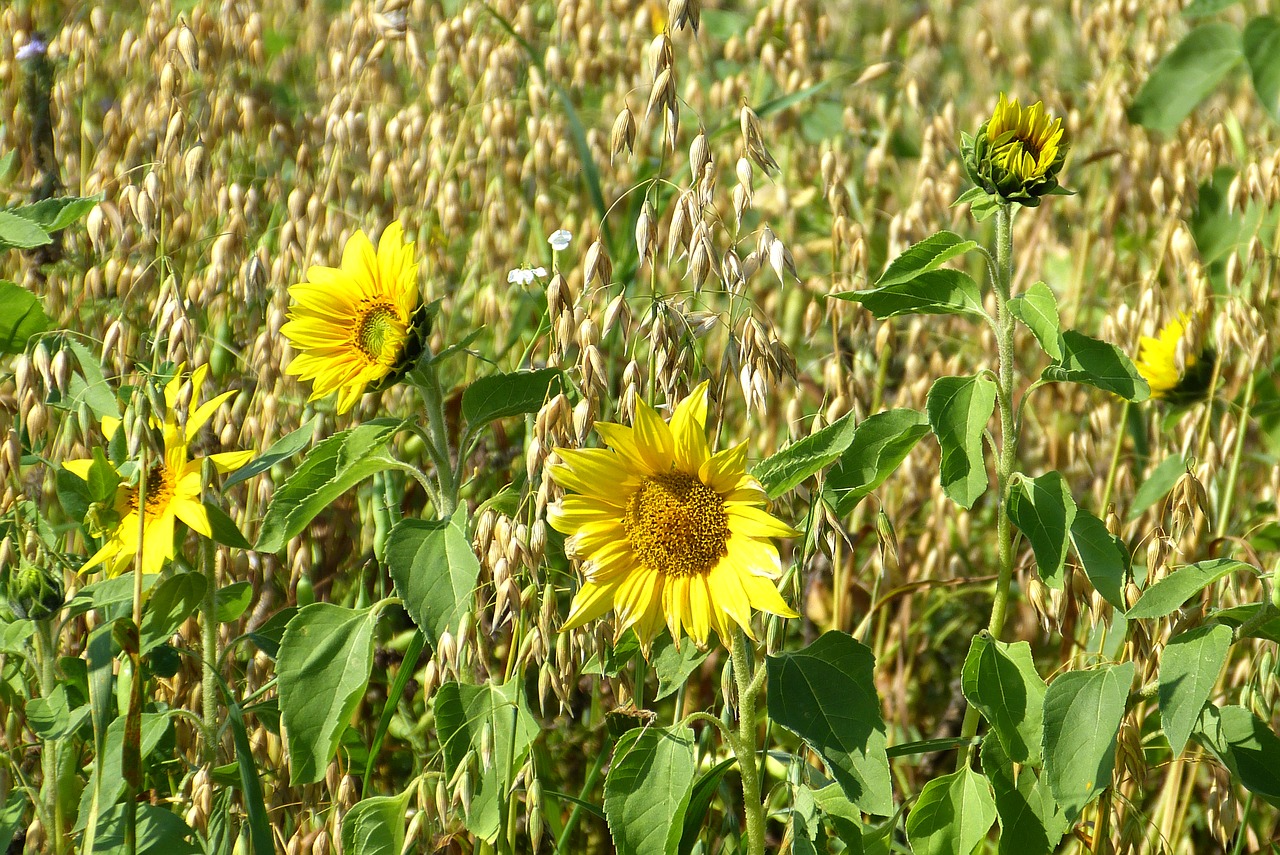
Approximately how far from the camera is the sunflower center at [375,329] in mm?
1363

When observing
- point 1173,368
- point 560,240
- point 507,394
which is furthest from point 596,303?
point 1173,368

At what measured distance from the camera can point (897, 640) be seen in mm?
2082

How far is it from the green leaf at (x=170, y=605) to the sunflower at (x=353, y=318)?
0.91 ft

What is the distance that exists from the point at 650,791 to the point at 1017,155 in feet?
2.42

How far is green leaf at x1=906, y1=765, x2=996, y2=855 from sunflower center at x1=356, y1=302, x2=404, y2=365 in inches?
29.8

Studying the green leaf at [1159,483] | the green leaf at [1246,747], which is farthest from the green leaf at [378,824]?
the green leaf at [1159,483]

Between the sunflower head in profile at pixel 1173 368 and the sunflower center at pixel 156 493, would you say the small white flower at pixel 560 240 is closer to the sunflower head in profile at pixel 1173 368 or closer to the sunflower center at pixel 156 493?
the sunflower center at pixel 156 493

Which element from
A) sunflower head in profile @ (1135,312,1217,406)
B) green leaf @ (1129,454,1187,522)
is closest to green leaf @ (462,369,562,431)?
green leaf @ (1129,454,1187,522)

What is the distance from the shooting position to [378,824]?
1293mm

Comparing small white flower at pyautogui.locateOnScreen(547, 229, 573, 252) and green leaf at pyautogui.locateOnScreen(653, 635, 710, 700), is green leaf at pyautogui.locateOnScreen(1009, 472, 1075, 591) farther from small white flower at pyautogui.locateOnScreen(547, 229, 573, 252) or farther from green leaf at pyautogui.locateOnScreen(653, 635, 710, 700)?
small white flower at pyautogui.locateOnScreen(547, 229, 573, 252)

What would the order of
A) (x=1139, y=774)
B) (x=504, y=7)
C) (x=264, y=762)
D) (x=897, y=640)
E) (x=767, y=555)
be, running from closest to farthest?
(x=767, y=555)
(x=1139, y=774)
(x=264, y=762)
(x=897, y=640)
(x=504, y=7)

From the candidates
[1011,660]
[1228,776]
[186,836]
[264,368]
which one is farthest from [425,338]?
[1228,776]

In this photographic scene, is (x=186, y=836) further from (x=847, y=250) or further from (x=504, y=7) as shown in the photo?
(x=504, y=7)

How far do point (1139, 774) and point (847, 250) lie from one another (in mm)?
866
